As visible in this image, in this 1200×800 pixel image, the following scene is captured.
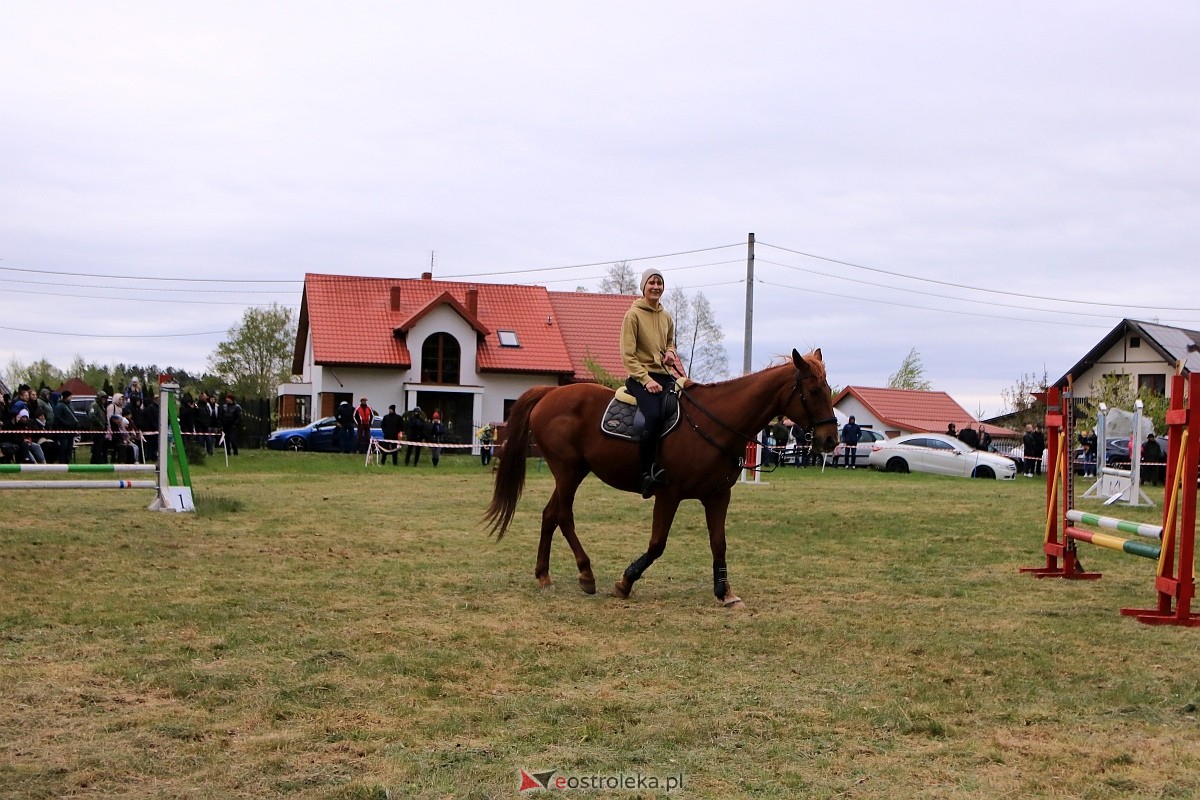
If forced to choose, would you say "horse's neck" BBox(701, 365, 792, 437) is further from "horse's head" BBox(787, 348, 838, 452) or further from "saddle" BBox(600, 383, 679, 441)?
"saddle" BBox(600, 383, 679, 441)

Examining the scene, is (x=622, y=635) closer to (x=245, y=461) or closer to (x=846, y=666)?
(x=846, y=666)

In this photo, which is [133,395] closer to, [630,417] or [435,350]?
[630,417]

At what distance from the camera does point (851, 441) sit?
123 ft

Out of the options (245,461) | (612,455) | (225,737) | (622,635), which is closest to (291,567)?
(612,455)

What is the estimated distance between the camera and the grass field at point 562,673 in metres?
4.66

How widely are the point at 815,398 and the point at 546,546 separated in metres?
2.62

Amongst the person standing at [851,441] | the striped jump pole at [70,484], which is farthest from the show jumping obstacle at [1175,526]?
the person standing at [851,441]

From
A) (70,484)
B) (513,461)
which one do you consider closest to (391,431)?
(70,484)

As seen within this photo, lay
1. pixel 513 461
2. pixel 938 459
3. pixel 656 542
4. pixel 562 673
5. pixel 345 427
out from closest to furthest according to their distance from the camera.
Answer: pixel 562 673
pixel 656 542
pixel 513 461
pixel 345 427
pixel 938 459

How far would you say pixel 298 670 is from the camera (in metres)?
6.28

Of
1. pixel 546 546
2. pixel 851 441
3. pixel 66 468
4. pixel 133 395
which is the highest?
pixel 133 395

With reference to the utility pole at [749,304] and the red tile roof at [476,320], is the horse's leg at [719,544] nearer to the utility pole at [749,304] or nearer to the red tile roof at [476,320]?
the utility pole at [749,304]

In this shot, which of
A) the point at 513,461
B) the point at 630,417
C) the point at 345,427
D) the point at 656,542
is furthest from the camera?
the point at 345,427

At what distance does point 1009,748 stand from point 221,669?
3.96 m
